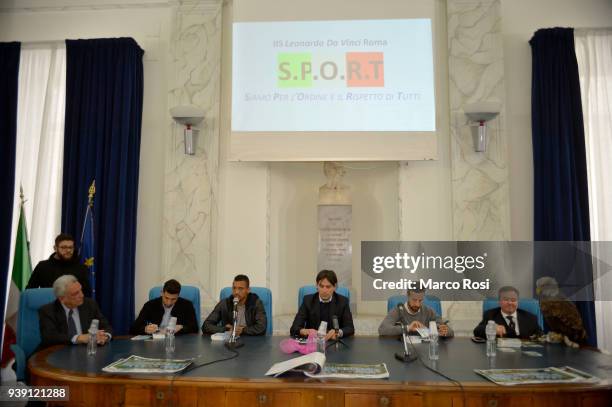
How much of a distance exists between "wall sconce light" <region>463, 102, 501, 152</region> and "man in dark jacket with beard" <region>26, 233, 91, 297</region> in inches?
162

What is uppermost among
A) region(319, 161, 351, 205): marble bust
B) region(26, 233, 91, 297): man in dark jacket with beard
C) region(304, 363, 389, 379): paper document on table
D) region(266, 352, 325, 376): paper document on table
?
region(319, 161, 351, 205): marble bust

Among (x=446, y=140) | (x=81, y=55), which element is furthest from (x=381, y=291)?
(x=81, y=55)

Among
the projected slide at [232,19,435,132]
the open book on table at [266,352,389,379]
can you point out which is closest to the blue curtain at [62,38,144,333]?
the projected slide at [232,19,435,132]

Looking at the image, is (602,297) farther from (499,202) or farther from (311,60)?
(311,60)

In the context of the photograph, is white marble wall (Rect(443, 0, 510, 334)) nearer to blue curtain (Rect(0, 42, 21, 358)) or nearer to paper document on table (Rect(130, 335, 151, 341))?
paper document on table (Rect(130, 335, 151, 341))

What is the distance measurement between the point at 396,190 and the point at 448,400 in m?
3.68

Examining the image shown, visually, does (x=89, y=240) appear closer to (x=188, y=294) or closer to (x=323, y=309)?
(x=188, y=294)

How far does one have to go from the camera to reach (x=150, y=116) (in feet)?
18.5

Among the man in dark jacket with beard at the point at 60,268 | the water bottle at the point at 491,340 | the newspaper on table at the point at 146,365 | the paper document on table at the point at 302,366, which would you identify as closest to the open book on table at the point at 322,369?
the paper document on table at the point at 302,366

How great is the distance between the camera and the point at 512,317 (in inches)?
130

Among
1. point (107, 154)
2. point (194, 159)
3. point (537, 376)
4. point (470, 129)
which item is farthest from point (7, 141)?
point (537, 376)

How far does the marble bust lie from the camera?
17.3ft

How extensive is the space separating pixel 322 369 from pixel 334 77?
3.55 meters

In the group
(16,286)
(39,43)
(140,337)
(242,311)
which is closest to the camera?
(140,337)
